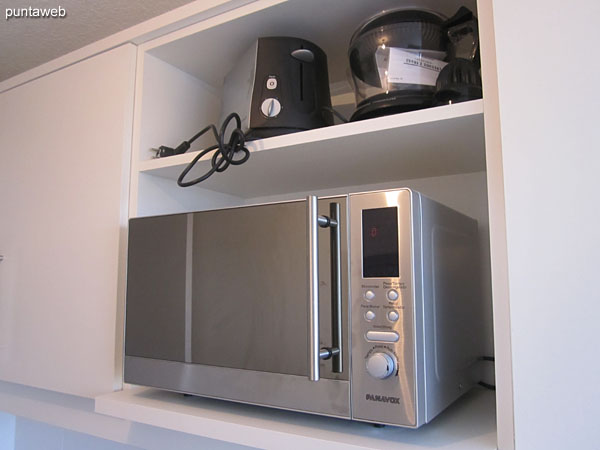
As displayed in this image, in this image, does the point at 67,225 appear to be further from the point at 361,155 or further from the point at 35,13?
the point at 361,155

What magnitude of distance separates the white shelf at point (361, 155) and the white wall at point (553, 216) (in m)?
0.08

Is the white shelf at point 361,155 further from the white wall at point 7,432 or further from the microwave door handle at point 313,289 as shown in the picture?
the white wall at point 7,432

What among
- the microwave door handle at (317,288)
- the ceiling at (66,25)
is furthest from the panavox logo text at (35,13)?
the microwave door handle at (317,288)

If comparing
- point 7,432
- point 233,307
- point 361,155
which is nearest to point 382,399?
point 233,307

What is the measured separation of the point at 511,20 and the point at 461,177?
1.38 ft

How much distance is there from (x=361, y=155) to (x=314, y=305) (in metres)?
0.33

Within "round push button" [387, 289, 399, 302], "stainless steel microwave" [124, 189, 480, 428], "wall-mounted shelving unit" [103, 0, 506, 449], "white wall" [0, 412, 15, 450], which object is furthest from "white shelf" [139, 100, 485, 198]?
"white wall" [0, 412, 15, 450]

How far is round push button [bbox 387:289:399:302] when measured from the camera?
563 mm

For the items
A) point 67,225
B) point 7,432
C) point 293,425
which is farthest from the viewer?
point 7,432

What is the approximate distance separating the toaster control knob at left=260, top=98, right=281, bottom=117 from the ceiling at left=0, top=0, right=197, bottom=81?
39 cm

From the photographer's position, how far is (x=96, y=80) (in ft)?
3.26

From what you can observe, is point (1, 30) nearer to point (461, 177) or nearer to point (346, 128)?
point (346, 128)

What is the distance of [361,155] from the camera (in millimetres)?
801

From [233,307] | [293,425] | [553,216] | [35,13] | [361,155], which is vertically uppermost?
[35,13]
